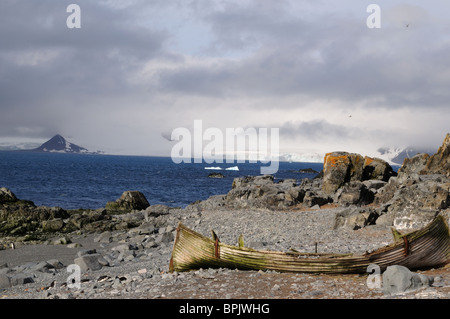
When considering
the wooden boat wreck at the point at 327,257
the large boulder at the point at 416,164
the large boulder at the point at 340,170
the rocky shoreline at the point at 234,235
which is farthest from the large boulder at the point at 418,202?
the large boulder at the point at 416,164

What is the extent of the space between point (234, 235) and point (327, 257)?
12.4 meters

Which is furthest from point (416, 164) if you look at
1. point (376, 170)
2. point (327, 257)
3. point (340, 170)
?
point (327, 257)

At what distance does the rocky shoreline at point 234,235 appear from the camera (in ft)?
40.1

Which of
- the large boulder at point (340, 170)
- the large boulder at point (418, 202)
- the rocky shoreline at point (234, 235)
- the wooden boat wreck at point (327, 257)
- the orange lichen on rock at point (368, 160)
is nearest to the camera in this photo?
the rocky shoreline at point (234, 235)

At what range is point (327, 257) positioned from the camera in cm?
1317

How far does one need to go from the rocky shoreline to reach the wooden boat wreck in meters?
0.32

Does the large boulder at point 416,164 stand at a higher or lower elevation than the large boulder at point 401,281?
higher

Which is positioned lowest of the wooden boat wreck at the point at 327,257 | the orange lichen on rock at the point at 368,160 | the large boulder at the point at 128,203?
the large boulder at the point at 128,203

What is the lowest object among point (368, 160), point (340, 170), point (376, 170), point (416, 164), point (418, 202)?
point (418, 202)

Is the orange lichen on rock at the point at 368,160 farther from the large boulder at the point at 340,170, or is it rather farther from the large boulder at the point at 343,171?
the large boulder at the point at 340,170

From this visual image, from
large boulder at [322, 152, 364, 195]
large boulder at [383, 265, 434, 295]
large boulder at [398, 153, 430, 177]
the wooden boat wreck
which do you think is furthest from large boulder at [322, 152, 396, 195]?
large boulder at [383, 265, 434, 295]

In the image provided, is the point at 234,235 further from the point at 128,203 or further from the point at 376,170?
the point at 128,203

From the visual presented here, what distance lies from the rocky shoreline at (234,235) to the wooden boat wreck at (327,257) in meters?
0.32

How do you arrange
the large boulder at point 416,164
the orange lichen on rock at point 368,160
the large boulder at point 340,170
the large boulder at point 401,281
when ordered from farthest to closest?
the orange lichen on rock at point 368,160 → the large boulder at point 416,164 → the large boulder at point 340,170 → the large boulder at point 401,281
